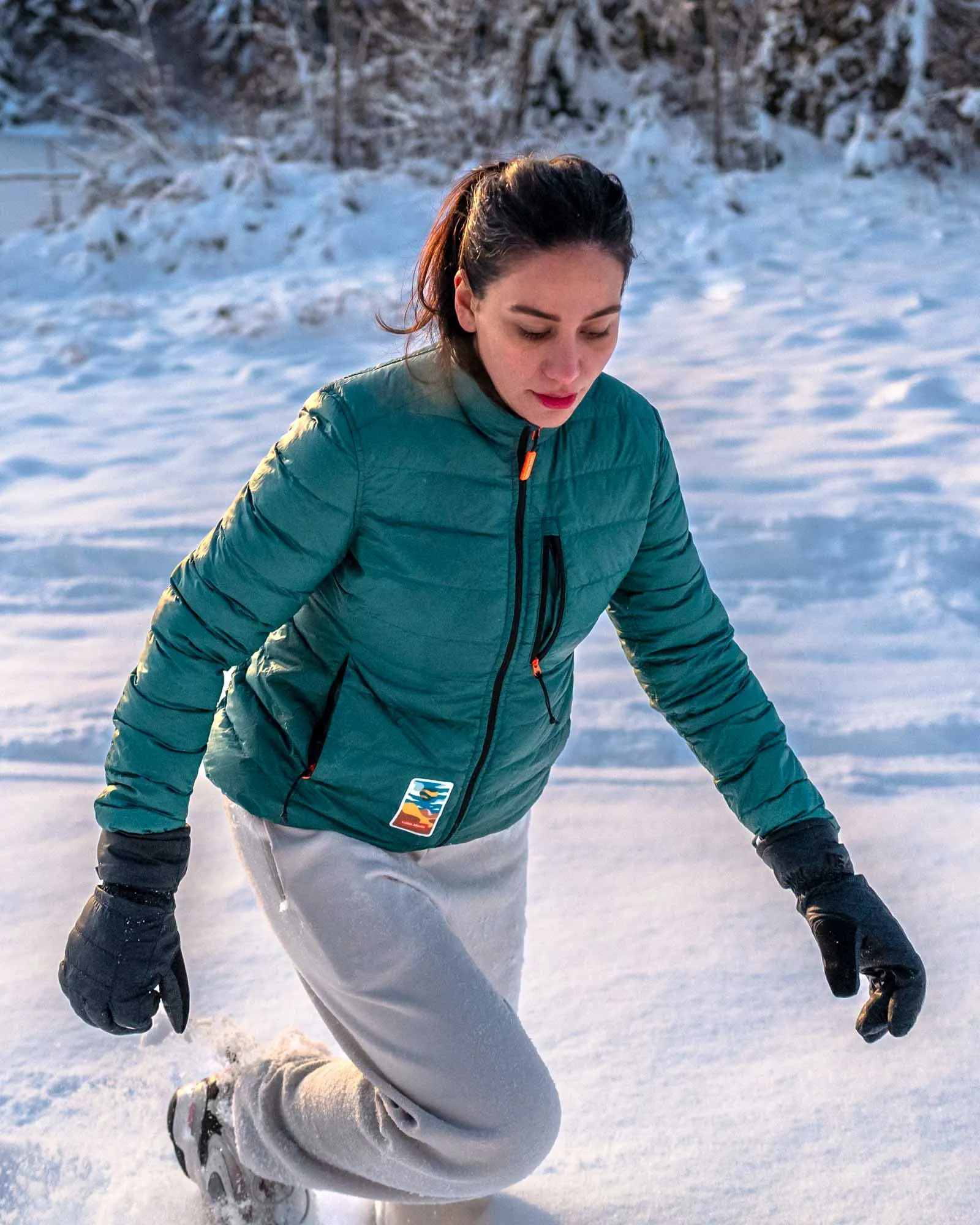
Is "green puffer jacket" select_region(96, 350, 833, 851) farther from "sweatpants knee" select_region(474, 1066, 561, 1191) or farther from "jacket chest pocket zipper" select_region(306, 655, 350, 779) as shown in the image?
"sweatpants knee" select_region(474, 1066, 561, 1191)

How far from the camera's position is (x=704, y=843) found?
9.28 feet

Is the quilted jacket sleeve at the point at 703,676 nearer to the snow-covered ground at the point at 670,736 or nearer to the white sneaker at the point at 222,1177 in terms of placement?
the snow-covered ground at the point at 670,736

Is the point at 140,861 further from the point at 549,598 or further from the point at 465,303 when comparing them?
the point at 465,303

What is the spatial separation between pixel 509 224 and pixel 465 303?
133 millimetres

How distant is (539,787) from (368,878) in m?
0.35

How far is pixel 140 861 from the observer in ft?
5.06

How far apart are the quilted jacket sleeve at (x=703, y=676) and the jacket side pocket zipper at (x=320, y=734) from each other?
45cm

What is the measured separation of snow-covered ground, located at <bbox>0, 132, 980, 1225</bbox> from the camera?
2004 millimetres

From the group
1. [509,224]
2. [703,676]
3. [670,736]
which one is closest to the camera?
[509,224]

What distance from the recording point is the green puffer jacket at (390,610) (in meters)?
1.53

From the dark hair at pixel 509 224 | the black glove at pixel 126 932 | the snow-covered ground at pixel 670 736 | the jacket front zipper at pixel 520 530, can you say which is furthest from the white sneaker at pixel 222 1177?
the dark hair at pixel 509 224

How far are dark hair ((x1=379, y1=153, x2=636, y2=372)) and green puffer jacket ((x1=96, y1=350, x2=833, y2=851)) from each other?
80 mm

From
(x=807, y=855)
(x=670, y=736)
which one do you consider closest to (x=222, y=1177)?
(x=807, y=855)

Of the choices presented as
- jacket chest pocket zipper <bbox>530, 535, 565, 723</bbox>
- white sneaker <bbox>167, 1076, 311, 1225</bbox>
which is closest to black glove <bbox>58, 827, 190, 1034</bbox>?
white sneaker <bbox>167, 1076, 311, 1225</bbox>
